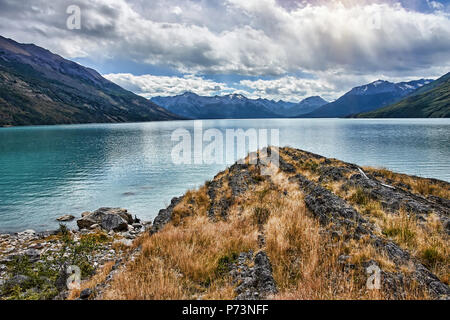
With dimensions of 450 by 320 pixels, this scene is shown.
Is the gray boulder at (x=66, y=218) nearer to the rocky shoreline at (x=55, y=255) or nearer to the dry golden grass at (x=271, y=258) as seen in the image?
the rocky shoreline at (x=55, y=255)

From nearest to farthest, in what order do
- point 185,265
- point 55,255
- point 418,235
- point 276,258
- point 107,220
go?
1. point 185,265
2. point 276,258
3. point 418,235
4. point 55,255
5. point 107,220

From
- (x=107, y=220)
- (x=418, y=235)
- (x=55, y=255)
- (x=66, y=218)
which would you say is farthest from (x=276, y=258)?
(x=66, y=218)

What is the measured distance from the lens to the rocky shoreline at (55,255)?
8.88 meters

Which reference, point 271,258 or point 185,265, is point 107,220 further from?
point 271,258

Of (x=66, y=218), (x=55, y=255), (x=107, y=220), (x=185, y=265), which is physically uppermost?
(x=185, y=265)

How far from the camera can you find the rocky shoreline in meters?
8.88

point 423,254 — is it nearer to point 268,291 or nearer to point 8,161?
point 268,291

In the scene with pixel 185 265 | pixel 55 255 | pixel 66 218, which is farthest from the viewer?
pixel 66 218

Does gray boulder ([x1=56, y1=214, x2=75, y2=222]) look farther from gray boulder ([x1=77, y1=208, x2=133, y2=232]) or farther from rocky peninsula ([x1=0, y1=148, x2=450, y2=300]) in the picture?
rocky peninsula ([x1=0, y1=148, x2=450, y2=300])

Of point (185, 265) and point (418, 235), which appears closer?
point (185, 265)

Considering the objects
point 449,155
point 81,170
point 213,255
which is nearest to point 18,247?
point 213,255

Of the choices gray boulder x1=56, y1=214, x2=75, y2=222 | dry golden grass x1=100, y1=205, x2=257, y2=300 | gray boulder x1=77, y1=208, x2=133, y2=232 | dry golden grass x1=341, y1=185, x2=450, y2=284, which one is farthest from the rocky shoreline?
dry golden grass x1=341, y1=185, x2=450, y2=284

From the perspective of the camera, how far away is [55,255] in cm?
1226

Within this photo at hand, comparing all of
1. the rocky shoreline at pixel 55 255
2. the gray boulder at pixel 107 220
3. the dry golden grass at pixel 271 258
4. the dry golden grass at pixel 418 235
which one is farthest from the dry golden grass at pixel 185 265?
the gray boulder at pixel 107 220
